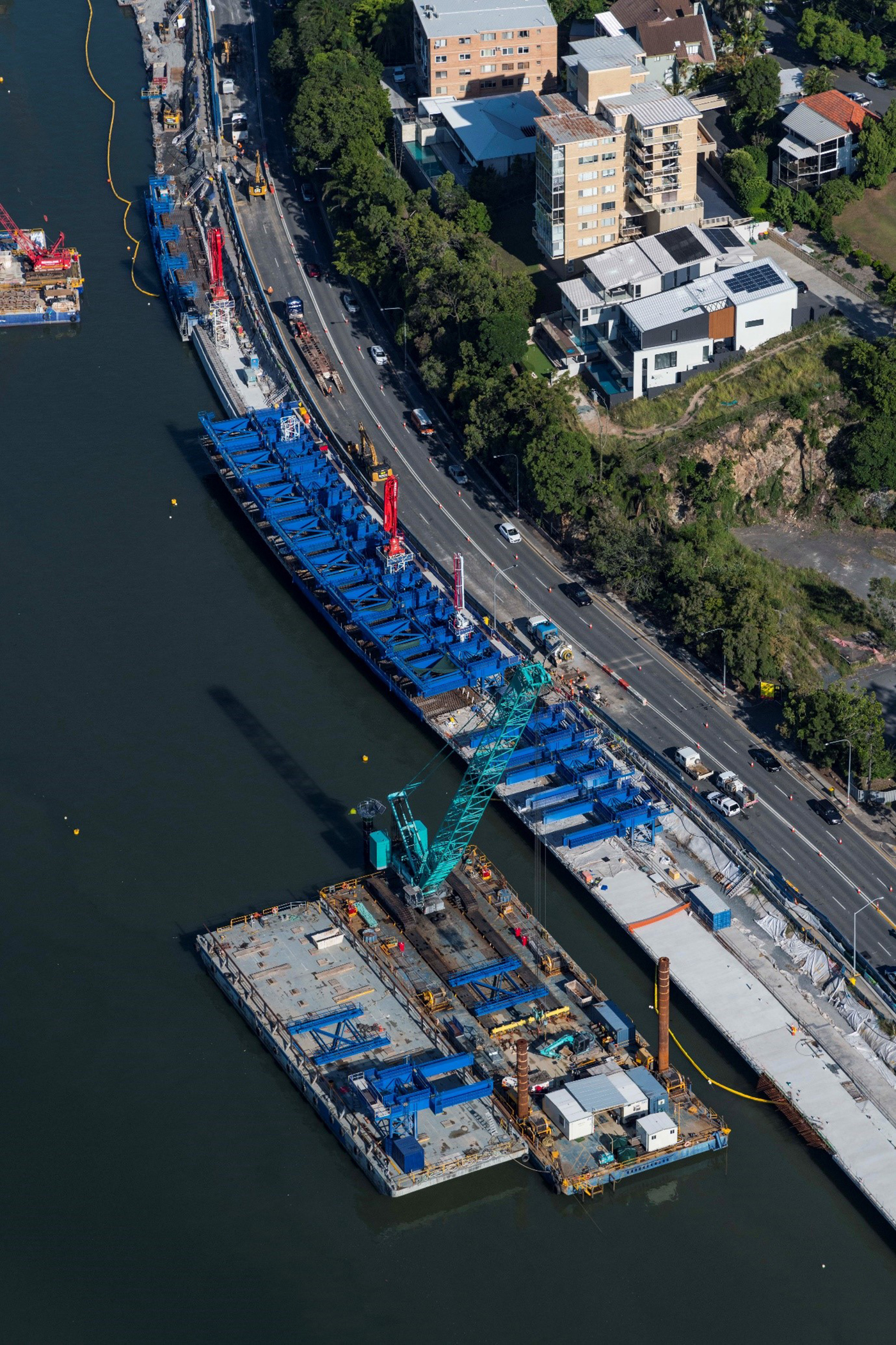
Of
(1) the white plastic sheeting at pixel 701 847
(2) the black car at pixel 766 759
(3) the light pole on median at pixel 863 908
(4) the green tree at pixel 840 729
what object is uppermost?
(4) the green tree at pixel 840 729

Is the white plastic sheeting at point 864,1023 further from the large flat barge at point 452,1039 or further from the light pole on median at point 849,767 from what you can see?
the light pole on median at point 849,767

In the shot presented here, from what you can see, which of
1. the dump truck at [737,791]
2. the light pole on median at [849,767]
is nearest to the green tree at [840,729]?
the light pole on median at [849,767]

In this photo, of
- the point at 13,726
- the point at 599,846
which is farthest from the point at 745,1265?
the point at 13,726

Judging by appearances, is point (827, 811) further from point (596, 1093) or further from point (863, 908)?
point (596, 1093)

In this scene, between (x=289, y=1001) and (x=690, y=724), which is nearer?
(x=289, y=1001)

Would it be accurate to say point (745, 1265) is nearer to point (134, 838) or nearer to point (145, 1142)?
point (145, 1142)

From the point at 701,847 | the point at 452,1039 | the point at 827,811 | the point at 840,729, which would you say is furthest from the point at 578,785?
the point at 452,1039
